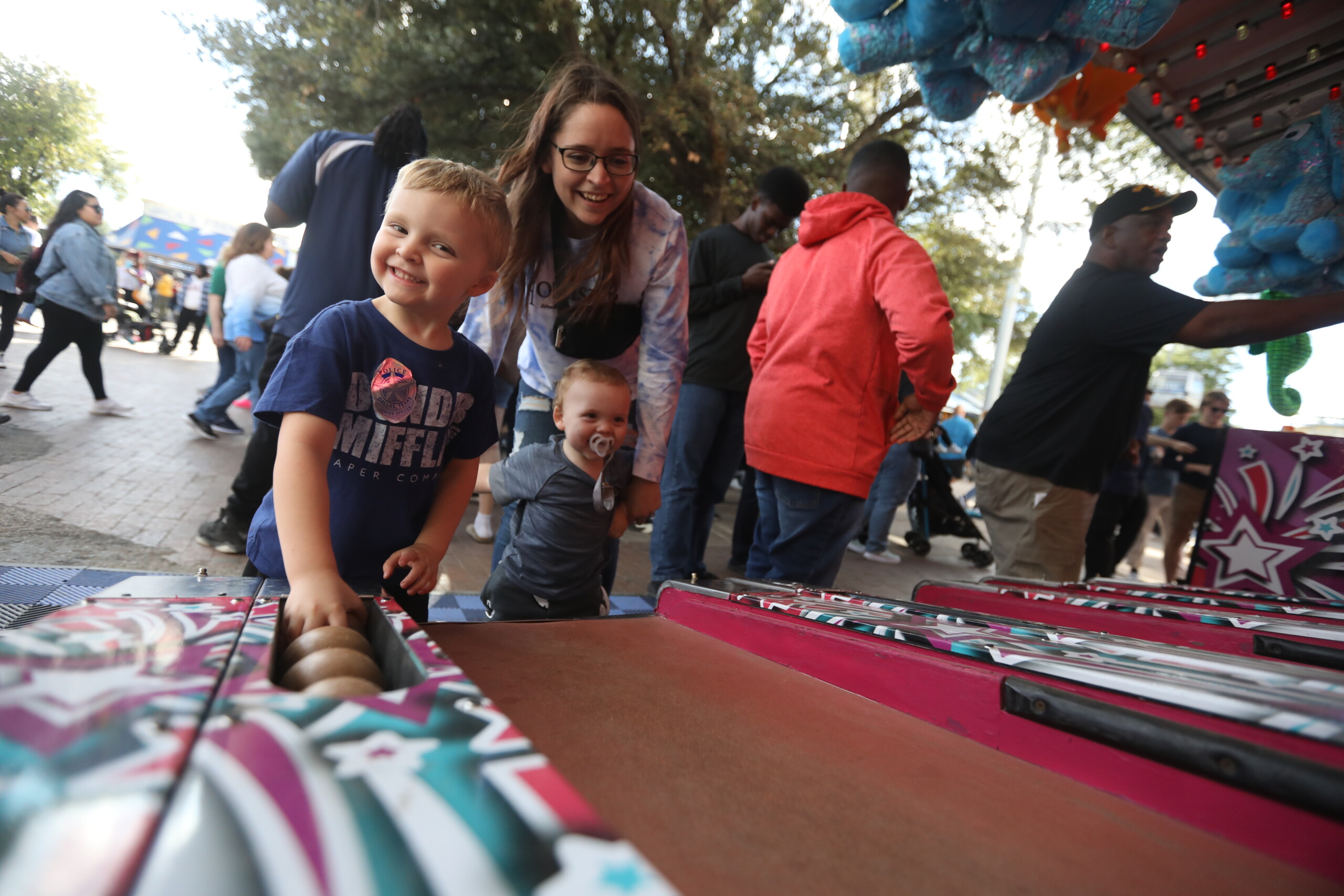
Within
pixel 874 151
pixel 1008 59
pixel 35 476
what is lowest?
pixel 35 476

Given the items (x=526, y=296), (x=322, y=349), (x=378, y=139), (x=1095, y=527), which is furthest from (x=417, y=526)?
(x=1095, y=527)

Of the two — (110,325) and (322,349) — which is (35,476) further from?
(110,325)

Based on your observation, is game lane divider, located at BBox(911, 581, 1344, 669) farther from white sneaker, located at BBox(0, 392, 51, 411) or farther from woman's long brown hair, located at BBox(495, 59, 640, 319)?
white sneaker, located at BBox(0, 392, 51, 411)

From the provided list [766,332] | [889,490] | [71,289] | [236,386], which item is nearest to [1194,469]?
[889,490]

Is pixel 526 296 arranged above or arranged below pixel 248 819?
above

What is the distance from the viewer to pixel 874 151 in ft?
9.09

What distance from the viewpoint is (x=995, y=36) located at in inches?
104

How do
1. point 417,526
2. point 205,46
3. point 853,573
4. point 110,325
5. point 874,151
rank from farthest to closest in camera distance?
1. point 110,325
2. point 205,46
3. point 853,573
4. point 874,151
5. point 417,526

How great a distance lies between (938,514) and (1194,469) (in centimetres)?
196

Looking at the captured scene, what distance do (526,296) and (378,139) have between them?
3.42 feet

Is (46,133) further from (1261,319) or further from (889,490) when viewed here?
(1261,319)

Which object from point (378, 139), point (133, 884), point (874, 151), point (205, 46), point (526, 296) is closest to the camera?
point (133, 884)

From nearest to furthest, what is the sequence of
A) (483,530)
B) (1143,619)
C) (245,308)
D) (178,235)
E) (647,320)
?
(1143,619)
(647,320)
(483,530)
(245,308)
(178,235)

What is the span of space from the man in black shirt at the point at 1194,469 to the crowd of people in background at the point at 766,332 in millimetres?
3941
